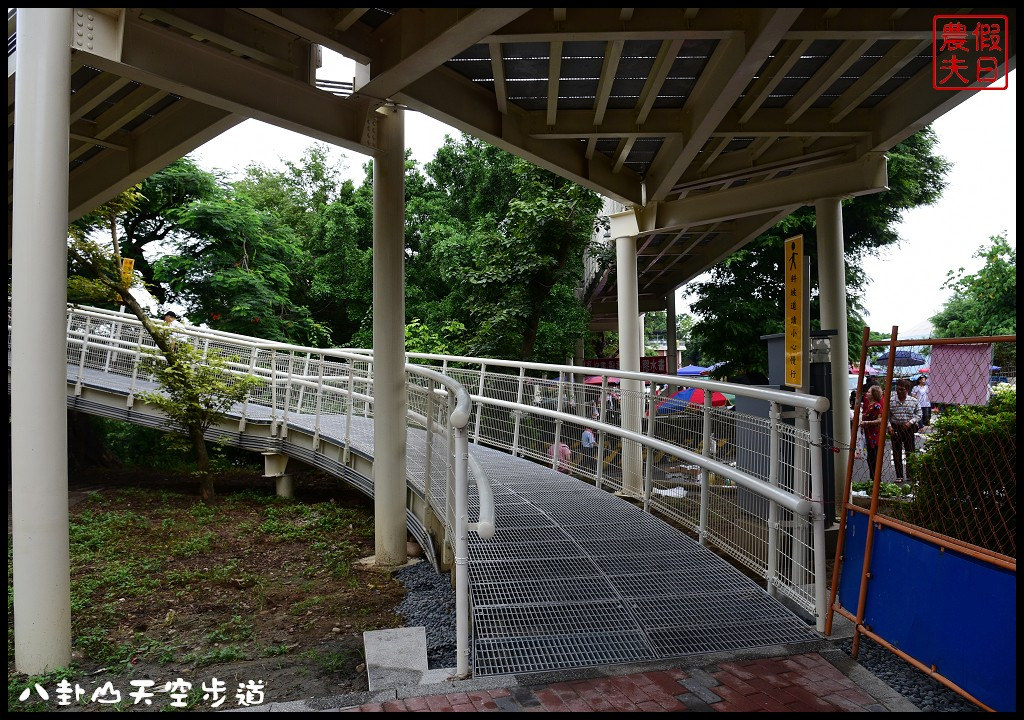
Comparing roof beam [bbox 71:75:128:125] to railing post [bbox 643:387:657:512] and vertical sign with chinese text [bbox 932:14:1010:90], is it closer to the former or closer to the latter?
railing post [bbox 643:387:657:512]

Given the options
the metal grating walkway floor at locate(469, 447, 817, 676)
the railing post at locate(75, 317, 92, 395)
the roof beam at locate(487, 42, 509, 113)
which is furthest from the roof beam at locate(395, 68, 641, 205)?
the railing post at locate(75, 317, 92, 395)

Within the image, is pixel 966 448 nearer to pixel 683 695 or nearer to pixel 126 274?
pixel 683 695

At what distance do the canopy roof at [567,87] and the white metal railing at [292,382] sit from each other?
2.66 m

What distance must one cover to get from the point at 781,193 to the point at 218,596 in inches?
339

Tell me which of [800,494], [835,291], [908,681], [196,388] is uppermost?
[835,291]

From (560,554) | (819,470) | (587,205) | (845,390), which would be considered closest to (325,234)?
(587,205)

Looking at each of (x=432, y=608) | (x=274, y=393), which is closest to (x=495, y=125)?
(x=432, y=608)

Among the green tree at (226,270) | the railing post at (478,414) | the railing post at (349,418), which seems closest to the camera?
the railing post at (349,418)

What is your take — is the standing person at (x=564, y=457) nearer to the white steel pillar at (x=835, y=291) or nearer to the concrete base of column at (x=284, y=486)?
the white steel pillar at (x=835, y=291)

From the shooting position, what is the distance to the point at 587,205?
43.9 feet

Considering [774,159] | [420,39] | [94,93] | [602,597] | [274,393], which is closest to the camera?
[602,597]

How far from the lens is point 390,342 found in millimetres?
7113

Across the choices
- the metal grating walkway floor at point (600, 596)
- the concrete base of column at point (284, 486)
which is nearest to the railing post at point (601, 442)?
the metal grating walkway floor at point (600, 596)

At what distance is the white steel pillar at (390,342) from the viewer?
7023mm
